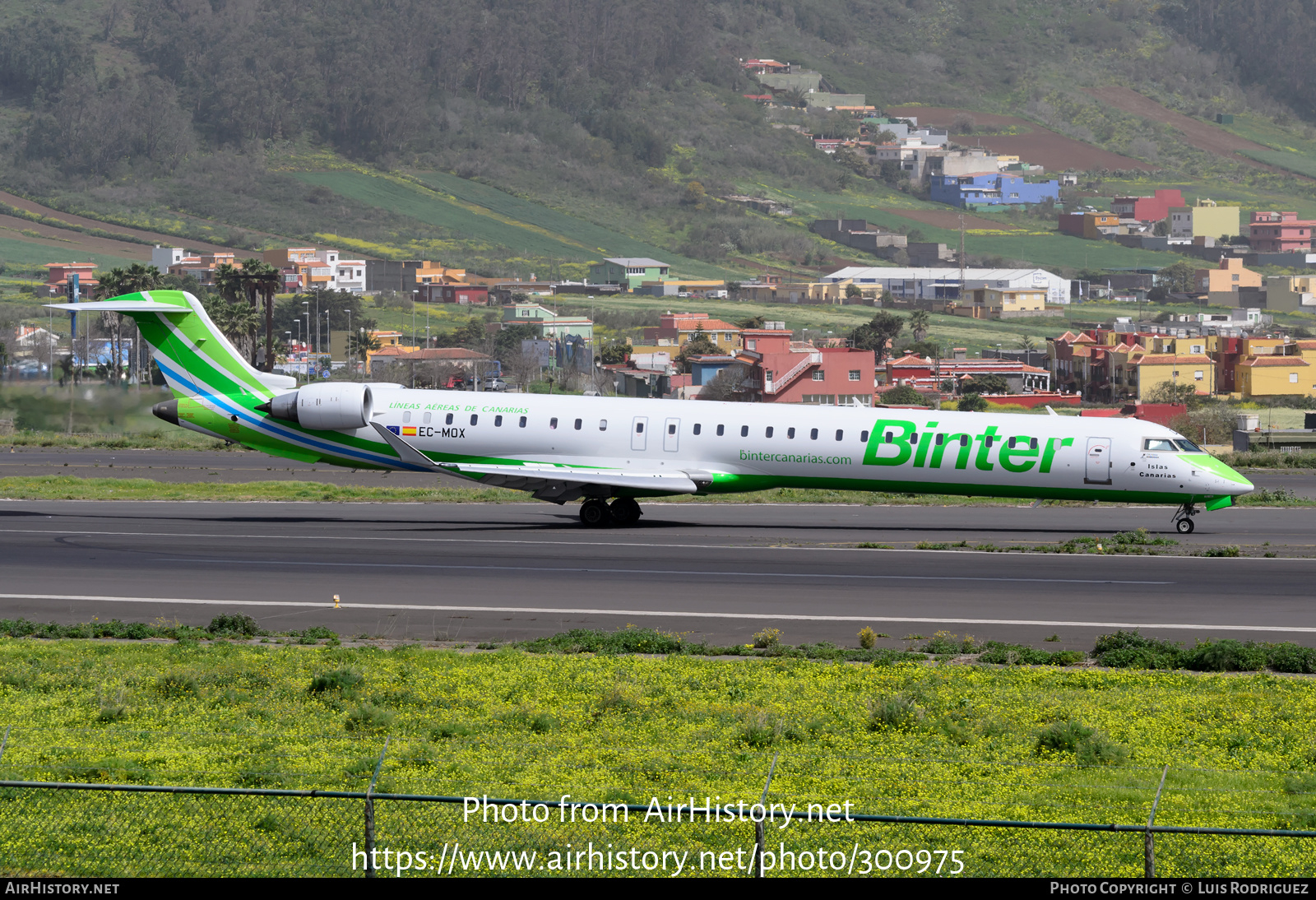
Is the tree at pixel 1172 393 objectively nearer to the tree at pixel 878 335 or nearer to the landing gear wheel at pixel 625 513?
the tree at pixel 878 335

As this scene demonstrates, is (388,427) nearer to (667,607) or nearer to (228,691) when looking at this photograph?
(667,607)

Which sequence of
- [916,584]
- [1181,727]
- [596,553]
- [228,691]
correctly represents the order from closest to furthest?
[1181,727] < [228,691] < [916,584] < [596,553]

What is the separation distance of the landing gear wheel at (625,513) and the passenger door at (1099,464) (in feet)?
35.9

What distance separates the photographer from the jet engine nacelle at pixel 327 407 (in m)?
35.8

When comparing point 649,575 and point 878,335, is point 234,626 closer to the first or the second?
point 649,575

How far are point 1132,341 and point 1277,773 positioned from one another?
5114 inches

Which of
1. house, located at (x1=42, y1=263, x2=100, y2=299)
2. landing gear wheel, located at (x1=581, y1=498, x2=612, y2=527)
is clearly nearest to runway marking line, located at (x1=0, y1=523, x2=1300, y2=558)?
landing gear wheel, located at (x1=581, y1=498, x2=612, y2=527)

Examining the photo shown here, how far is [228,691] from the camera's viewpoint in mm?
17484

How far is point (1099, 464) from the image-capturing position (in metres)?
33.8

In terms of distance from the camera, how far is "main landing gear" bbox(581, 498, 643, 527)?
3569 centimetres

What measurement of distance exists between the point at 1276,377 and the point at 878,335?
119 ft

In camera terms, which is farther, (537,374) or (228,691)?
(537,374)
